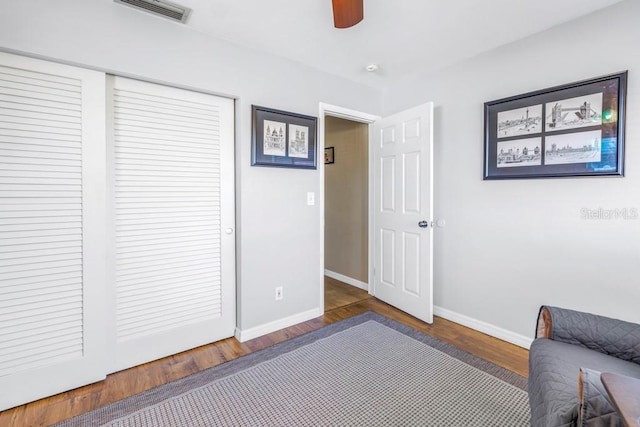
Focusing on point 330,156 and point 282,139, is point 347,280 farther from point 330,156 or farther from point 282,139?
point 282,139

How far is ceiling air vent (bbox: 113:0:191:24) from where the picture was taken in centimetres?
175

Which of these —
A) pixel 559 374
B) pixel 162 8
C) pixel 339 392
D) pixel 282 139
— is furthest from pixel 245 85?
pixel 559 374

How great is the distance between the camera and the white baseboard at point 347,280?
3.68 metres

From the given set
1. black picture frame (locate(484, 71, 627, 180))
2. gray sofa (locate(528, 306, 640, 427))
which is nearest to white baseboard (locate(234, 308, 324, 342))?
gray sofa (locate(528, 306, 640, 427))

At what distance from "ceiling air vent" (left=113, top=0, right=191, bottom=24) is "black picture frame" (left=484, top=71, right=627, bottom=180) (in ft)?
7.63

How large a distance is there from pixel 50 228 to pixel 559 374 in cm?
257

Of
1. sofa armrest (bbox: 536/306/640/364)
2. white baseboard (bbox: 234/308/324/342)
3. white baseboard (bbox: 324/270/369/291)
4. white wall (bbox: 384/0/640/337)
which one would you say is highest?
white wall (bbox: 384/0/640/337)

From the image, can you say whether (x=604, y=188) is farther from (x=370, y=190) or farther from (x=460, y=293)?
(x=370, y=190)

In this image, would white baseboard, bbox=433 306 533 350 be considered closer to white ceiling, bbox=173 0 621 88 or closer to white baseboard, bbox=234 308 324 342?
white baseboard, bbox=234 308 324 342

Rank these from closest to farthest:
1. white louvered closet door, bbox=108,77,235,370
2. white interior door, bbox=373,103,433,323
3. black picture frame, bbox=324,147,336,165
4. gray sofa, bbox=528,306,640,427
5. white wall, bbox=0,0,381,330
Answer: gray sofa, bbox=528,306,640,427 → white wall, bbox=0,0,381,330 → white louvered closet door, bbox=108,77,235,370 → white interior door, bbox=373,103,433,323 → black picture frame, bbox=324,147,336,165

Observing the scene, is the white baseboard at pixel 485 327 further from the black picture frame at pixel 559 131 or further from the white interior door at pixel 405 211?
the black picture frame at pixel 559 131

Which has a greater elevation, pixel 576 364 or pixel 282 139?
pixel 282 139

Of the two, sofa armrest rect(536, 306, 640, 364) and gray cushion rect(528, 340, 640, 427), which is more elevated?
sofa armrest rect(536, 306, 640, 364)

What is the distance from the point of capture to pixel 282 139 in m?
2.50
